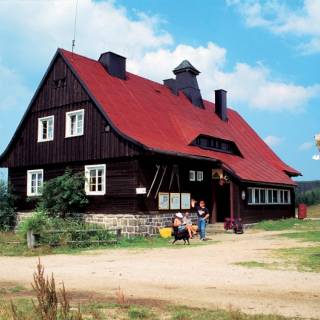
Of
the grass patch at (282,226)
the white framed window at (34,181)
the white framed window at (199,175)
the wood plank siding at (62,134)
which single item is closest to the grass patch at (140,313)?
the wood plank siding at (62,134)

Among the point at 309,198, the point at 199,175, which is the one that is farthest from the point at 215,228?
the point at 309,198

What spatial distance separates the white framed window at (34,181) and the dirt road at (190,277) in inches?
408

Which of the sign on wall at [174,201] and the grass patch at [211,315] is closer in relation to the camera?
the grass patch at [211,315]

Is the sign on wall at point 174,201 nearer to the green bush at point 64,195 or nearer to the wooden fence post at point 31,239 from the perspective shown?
the green bush at point 64,195

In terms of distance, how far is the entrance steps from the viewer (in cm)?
2421

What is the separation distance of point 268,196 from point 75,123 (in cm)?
1269

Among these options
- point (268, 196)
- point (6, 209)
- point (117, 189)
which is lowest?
A: point (6, 209)

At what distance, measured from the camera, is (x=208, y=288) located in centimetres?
909

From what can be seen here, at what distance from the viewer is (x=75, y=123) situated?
80.2 ft

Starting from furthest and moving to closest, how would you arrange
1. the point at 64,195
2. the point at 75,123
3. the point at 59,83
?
the point at 59,83
the point at 75,123
the point at 64,195

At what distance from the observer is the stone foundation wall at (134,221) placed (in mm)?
21328

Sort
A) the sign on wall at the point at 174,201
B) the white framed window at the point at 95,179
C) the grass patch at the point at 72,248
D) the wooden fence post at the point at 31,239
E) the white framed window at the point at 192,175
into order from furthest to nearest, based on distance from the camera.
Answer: the white framed window at the point at 192,175, the sign on wall at the point at 174,201, the white framed window at the point at 95,179, the wooden fence post at the point at 31,239, the grass patch at the point at 72,248

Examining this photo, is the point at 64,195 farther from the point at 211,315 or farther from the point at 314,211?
the point at 314,211

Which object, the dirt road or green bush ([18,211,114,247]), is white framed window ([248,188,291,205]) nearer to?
the dirt road
